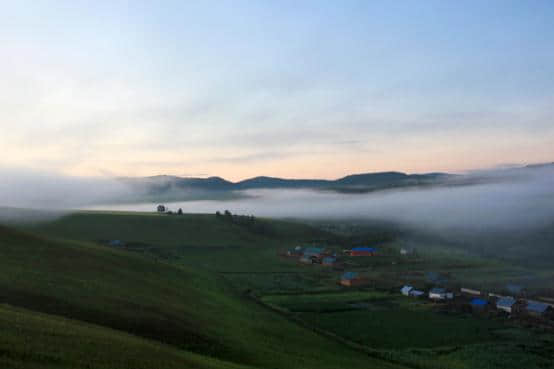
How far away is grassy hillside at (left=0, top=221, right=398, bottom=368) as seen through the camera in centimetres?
3219

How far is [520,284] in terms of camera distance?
83625 mm

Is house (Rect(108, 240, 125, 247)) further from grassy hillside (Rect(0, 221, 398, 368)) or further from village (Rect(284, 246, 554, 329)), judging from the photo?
grassy hillside (Rect(0, 221, 398, 368))

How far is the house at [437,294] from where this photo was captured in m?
71.2

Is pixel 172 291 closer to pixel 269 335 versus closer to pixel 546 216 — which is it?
pixel 269 335

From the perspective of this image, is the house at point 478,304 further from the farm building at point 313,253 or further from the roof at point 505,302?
the farm building at point 313,253

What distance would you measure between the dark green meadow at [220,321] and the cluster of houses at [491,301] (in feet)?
12.9

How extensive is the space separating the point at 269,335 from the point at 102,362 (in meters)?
20.3

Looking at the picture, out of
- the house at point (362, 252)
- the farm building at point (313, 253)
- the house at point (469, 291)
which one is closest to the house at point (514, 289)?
the house at point (469, 291)

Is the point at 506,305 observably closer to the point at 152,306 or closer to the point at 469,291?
the point at 469,291

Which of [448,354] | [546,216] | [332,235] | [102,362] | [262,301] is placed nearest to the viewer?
[102,362]

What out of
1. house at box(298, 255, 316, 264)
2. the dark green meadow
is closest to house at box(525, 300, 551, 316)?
the dark green meadow

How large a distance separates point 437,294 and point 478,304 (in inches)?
295

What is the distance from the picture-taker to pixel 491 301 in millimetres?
67438

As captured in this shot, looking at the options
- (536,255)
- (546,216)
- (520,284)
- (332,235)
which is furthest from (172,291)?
(546,216)
